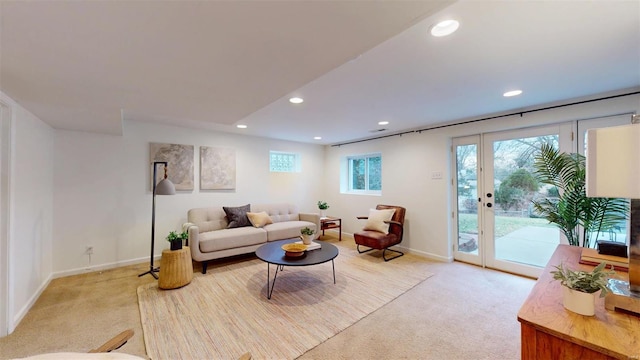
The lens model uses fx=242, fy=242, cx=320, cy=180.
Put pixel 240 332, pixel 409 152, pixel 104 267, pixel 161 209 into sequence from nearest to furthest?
pixel 240 332 < pixel 104 267 < pixel 161 209 < pixel 409 152

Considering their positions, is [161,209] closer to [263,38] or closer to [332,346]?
[332,346]

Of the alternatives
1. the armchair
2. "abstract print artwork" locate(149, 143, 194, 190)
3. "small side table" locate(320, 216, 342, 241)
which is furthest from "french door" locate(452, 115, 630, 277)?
"abstract print artwork" locate(149, 143, 194, 190)

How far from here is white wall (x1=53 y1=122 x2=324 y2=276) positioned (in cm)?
328

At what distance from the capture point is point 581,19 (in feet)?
4.59

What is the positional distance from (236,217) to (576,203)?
4.36m

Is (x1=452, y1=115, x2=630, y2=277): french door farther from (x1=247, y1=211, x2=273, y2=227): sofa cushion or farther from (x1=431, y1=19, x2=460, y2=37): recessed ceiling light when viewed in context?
(x1=247, y1=211, x2=273, y2=227): sofa cushion

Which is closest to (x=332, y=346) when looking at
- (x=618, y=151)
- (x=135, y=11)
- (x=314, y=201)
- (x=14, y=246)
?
(x=618, y=151)

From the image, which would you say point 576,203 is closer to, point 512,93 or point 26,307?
point 512,93

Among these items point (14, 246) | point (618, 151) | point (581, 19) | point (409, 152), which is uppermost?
point (581, 19)

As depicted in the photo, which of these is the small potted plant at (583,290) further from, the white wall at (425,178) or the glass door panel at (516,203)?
the white wall at (425,178)

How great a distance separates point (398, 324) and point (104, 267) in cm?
402

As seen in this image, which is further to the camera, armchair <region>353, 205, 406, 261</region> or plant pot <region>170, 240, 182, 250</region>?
armchair <region>353, 205, 406, 261</region>

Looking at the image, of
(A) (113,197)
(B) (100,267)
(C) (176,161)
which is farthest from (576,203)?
(B) (100,267)

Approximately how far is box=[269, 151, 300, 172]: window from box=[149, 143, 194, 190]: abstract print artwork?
1632mm
